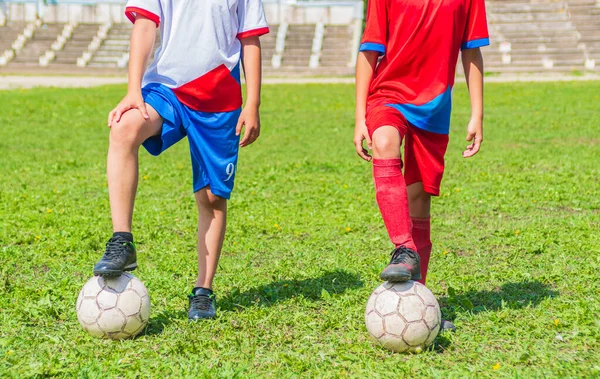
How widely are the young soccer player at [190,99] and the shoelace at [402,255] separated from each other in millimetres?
1187

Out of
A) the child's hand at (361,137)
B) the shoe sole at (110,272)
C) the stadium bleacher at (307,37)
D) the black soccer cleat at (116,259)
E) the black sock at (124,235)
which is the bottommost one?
the stadium bleacher at (307,37)

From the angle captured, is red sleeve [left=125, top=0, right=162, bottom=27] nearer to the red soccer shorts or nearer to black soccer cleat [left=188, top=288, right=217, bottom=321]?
the red soccer shorts

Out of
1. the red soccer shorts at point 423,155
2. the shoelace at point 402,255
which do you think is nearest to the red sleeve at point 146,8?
the red soccer shorts at point 423,155

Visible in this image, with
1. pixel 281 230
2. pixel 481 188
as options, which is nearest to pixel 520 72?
pixel 481 188

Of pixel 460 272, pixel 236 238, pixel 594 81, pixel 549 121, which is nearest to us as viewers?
pixel 460 272

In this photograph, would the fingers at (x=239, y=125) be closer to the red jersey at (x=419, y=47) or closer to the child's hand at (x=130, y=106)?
the child's hand at (x=130, y=106)

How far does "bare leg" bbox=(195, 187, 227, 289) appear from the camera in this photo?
16.1 ft

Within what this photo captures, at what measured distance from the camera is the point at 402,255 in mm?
4043

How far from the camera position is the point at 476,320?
183 inches

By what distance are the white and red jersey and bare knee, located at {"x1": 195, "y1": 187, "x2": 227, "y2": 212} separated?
547mm

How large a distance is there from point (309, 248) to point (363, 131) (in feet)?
8.25

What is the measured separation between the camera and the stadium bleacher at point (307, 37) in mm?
37938

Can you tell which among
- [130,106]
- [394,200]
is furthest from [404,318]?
[130,106]

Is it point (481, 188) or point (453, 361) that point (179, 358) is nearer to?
point (453, 361)
